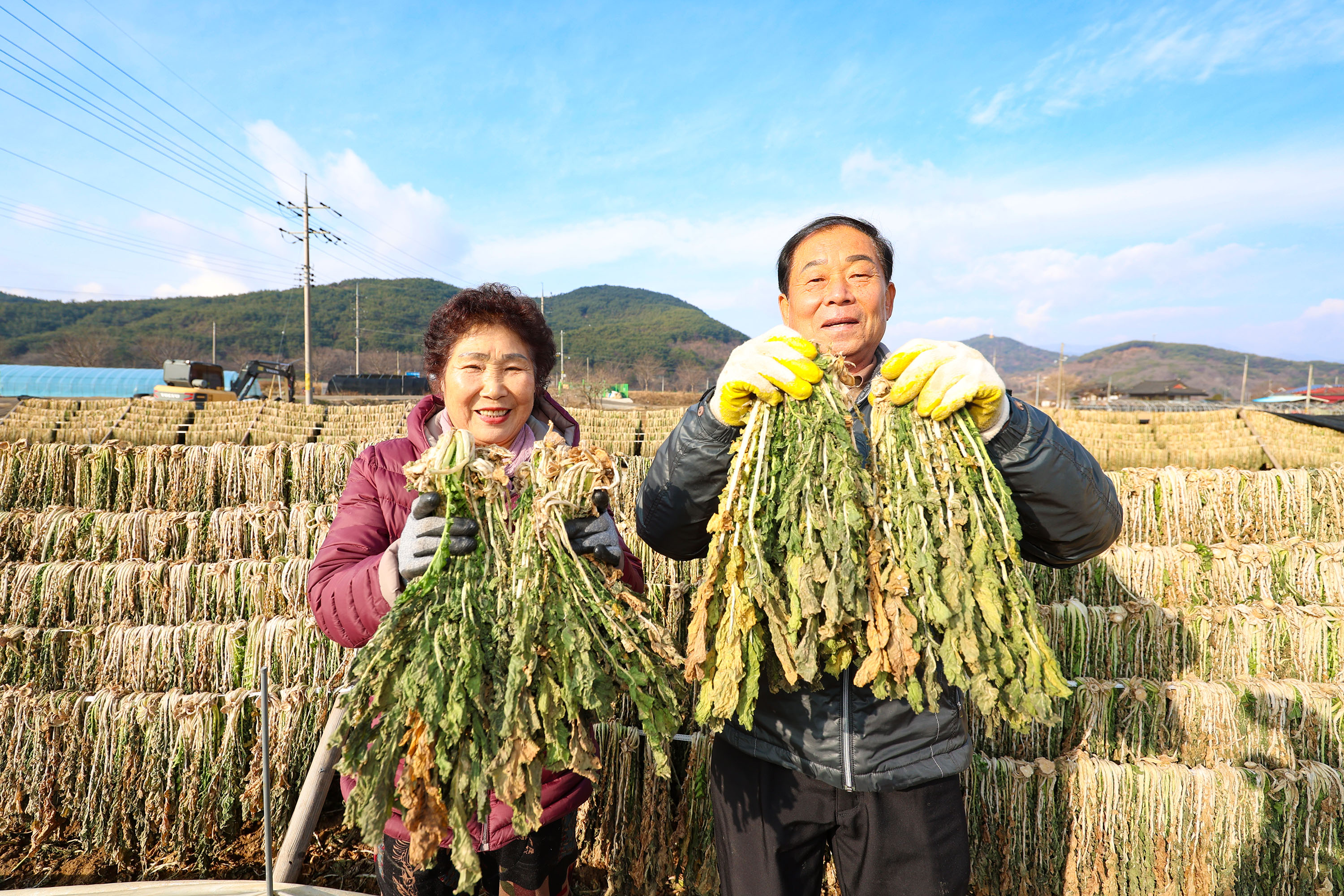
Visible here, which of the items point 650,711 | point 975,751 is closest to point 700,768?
point 975,751

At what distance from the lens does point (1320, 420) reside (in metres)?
5.97

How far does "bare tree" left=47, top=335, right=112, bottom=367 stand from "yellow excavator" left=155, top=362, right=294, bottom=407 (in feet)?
130

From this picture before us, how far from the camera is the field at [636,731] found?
10.4ft

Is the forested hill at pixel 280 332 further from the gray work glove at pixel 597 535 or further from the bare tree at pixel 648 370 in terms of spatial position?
the gray work glove at pixel 597 535

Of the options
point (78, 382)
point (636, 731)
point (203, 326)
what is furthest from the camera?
point (203, 326)

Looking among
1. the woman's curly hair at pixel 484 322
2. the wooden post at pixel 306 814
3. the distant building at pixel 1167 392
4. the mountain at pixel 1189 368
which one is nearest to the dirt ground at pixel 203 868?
the wooden post at pixel 306 814

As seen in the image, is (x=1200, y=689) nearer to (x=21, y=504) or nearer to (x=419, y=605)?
(x=419, y=605)

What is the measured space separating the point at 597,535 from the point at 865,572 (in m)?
0.73

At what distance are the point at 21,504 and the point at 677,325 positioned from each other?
104989 millimetres

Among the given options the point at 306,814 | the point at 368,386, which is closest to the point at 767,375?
the point at 306,814

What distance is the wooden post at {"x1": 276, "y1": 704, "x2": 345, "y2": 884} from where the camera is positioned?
3.04 metres

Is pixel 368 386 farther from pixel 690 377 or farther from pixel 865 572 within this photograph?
pixel 690 377

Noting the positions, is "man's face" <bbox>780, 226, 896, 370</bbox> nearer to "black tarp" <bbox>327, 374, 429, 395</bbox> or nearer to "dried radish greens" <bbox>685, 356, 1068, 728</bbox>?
"dried radish greens" <bbox>685, 356, 1068, 728</bbox>

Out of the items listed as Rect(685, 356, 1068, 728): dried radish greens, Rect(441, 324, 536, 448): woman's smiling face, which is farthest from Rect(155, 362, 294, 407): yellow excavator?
Rect(685, 356, 1068, 728): dried radish greens
